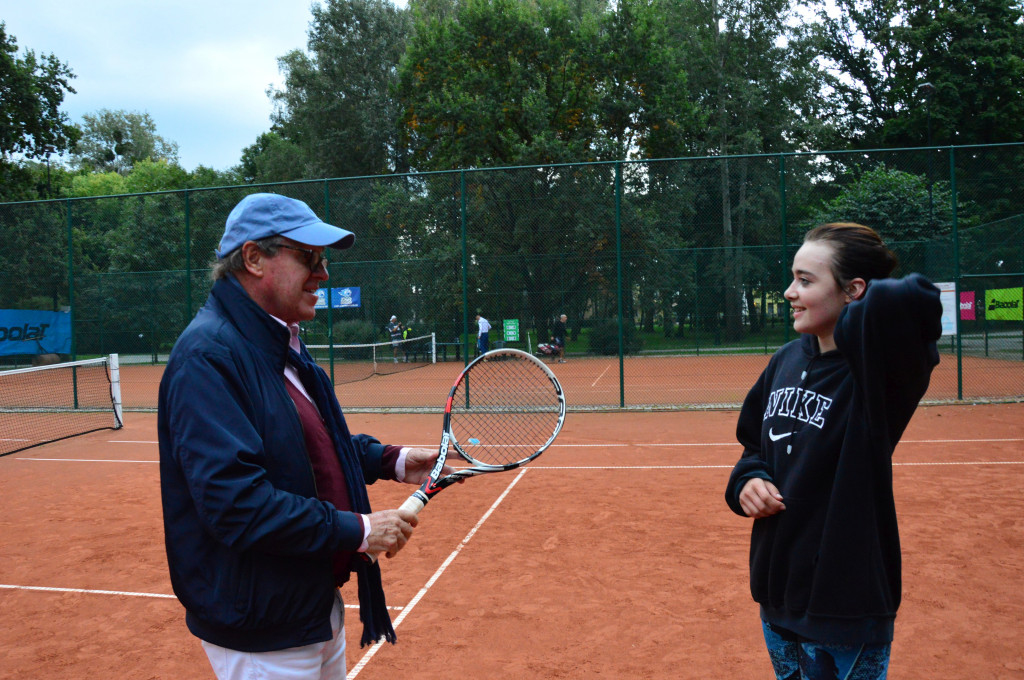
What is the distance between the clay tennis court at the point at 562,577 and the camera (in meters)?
3.56

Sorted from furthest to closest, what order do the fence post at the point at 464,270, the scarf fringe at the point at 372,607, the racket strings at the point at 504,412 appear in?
the fence post at the point at 464,270 → the racket strings at the point at 504,412 → the scarf fringe at the point at 372,607

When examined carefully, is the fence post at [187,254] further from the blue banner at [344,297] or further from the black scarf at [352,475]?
the black scarf at [352,475]

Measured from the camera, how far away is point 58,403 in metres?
13.3

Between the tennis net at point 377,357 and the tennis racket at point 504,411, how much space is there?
8.15 meters

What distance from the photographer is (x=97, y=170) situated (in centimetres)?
6391

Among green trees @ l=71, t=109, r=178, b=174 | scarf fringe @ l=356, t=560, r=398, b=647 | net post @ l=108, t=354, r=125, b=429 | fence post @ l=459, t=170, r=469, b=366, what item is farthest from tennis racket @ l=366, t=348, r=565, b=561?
green trees @ l=71, t=109, r=178, b=174

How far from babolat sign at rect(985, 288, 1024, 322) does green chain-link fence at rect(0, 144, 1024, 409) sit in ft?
4.10

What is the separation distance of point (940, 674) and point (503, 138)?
2213cm

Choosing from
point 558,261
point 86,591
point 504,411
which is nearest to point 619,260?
point 558,261

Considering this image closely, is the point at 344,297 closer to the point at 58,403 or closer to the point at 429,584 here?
the point at 58,403

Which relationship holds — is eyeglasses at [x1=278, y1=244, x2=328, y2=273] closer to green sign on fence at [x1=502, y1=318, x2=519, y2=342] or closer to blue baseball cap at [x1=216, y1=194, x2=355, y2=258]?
blue baseball cap at [x1=216, y1=194, x2=355, y2=258]

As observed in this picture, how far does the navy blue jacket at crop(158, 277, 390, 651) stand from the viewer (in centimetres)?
165

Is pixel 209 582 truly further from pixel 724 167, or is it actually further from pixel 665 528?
pixel 724 167

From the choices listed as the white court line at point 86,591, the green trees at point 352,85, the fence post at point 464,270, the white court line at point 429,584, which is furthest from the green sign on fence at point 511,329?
the green trees at point 352,85
